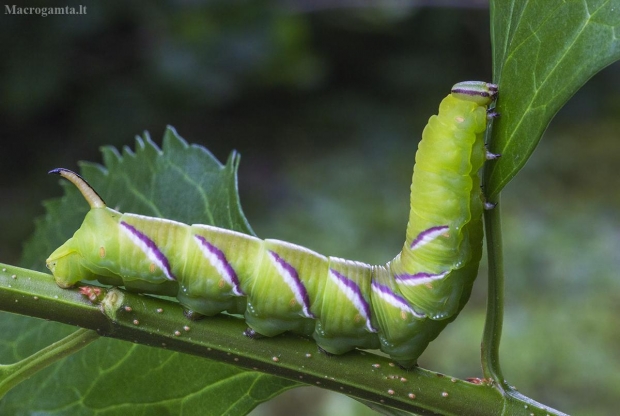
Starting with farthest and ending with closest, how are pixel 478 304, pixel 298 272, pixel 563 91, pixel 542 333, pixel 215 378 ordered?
pixel 478 304, pixel 542 333, pixel 215 378, pixel 298 272, pixel 563 91

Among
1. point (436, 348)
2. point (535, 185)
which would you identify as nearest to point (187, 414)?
point (436, 348)

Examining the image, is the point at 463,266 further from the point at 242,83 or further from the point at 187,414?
the point at 242,83

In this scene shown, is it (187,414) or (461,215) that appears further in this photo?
(187,414)

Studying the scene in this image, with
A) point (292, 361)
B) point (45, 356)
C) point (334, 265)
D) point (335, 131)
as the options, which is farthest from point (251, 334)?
point (335, 131)

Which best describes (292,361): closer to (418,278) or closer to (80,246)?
(418,278)

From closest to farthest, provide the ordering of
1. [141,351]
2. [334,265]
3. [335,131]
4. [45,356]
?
[45,356]
[334,265]
[141,351]
[335,131]

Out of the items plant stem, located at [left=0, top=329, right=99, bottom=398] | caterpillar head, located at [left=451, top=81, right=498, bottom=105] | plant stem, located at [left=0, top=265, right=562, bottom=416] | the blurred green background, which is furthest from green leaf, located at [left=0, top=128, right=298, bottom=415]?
the blurred green background

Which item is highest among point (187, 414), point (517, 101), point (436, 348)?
point (517, 101)
